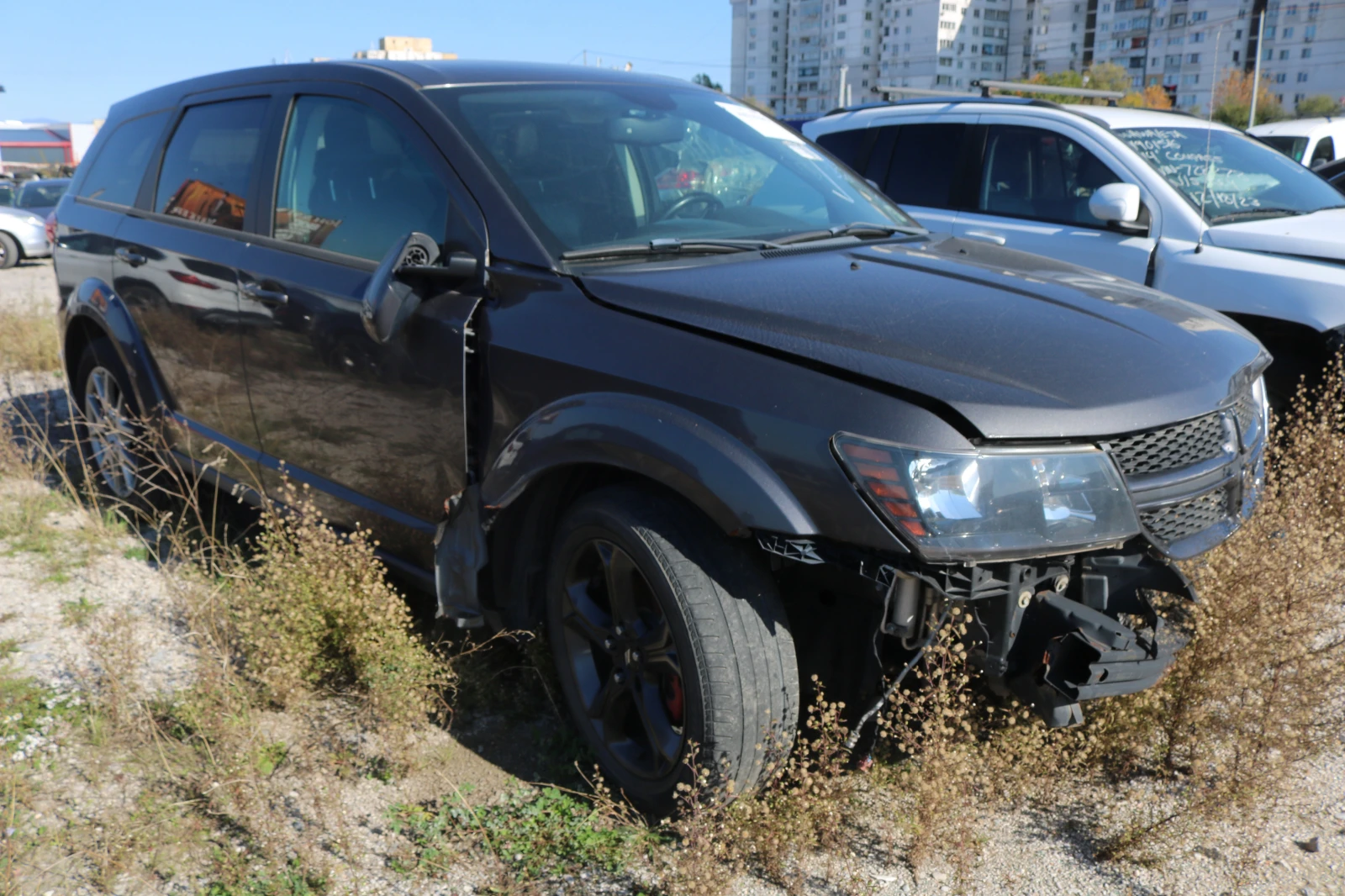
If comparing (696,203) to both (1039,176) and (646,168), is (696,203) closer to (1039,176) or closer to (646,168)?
(646,168)


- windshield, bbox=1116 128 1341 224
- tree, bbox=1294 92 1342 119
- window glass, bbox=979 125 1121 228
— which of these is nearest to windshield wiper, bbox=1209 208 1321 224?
windshield, bbox=1116 128 1341 224

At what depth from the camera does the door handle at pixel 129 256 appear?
4465 mm

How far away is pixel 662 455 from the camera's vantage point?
243 centimetres

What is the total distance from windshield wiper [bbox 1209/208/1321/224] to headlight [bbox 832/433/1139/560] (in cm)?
381

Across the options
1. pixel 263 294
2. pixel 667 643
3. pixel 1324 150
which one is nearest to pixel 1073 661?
pixel 667 643

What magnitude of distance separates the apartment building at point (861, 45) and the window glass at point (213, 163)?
10224 cm

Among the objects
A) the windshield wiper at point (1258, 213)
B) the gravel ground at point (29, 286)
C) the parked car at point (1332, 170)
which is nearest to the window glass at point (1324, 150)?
the parked car at point (1332, 170)

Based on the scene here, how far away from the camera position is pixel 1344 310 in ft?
14.8

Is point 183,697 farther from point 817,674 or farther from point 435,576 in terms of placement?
point 817,674

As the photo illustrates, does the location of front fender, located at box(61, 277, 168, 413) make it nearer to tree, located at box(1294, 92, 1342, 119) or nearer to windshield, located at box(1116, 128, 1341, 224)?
windshield, located at box(1116, 128, 1341, 224)

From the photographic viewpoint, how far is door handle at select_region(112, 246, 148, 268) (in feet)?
14.6

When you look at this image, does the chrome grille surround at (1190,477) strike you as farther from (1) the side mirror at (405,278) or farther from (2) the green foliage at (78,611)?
(2) the green foliage at (78,611)

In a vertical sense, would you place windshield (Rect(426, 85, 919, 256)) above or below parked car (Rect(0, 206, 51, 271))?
above

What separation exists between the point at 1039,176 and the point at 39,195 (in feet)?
73.2
